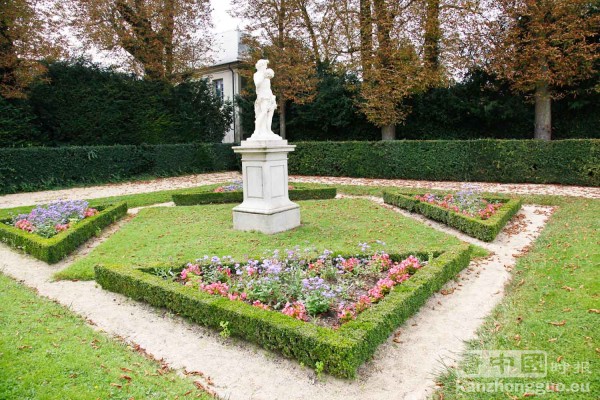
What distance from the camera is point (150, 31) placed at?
19516 millimetres

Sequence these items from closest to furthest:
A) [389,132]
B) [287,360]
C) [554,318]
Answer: [287,360] < [554,318] < [389,132]

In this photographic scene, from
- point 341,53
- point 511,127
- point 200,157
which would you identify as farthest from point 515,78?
point 200,157

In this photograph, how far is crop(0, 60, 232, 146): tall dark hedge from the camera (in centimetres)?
1764

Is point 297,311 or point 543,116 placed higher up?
point 543,116

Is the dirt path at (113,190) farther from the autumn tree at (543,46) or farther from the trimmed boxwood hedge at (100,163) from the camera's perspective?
the autumn tree at (543,46)

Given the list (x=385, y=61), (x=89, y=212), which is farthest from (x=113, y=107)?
(x=385, y=61)

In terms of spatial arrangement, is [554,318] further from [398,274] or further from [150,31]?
[150,31]

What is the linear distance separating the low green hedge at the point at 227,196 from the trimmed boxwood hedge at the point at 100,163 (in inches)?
266

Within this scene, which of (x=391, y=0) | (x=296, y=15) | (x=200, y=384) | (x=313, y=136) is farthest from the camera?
(x=313, y=136)

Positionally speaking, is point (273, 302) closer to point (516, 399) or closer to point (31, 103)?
point (516, 399)

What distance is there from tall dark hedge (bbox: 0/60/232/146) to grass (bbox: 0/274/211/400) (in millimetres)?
14393

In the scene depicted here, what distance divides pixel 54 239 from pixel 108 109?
13.5 meters

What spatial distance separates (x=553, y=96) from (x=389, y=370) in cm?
1499

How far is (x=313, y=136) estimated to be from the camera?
72.5 ft
